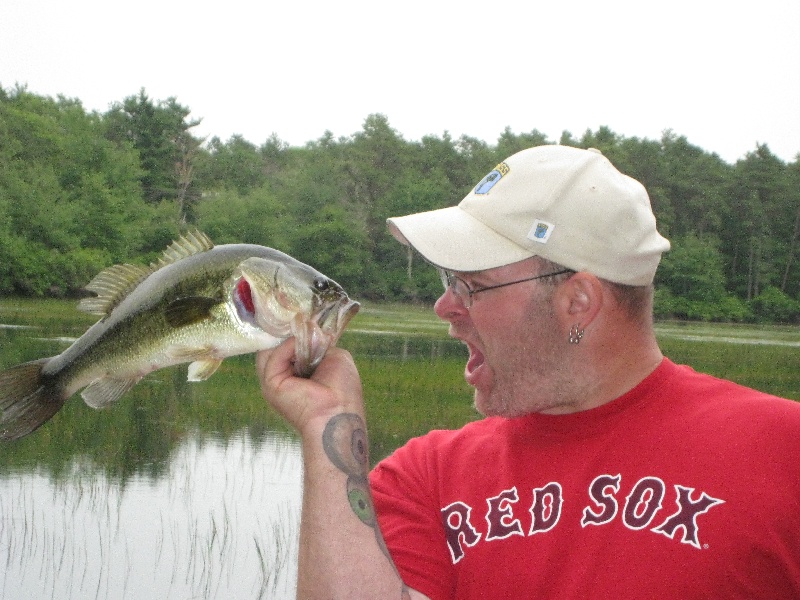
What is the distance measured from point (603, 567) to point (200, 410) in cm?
1343

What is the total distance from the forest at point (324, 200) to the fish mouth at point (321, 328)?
103 feet

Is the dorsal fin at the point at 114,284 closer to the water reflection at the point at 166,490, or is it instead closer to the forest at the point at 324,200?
the water reflection at the point at 166,490

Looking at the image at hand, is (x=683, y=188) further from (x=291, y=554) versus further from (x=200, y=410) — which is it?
(x=291, y=554)

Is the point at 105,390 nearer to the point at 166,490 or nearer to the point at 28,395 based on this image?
the point at 28,395

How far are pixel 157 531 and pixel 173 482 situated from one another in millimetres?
1821

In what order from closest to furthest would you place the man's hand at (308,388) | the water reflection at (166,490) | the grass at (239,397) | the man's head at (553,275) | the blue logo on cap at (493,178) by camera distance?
the man's hand at (308,388)
the man's head at (553,275)
the blue logo on cap at (493,178)
the water reflection at (166,490)
the grass at (239,397)

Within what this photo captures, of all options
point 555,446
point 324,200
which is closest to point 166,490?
point 555,446

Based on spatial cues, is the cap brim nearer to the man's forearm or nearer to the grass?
the man's forearm

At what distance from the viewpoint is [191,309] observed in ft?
6.82

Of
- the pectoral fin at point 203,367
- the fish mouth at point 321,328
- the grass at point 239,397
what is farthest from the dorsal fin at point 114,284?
the grass at point 239,397

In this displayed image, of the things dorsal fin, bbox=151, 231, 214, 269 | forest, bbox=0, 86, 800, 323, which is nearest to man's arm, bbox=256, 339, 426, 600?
dorsal fin, bbox=151, 231, 214, 269

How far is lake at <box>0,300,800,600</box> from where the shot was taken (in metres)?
8.40

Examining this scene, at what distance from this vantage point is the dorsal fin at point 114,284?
7.66 ft

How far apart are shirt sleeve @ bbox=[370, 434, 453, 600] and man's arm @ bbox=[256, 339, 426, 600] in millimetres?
83
